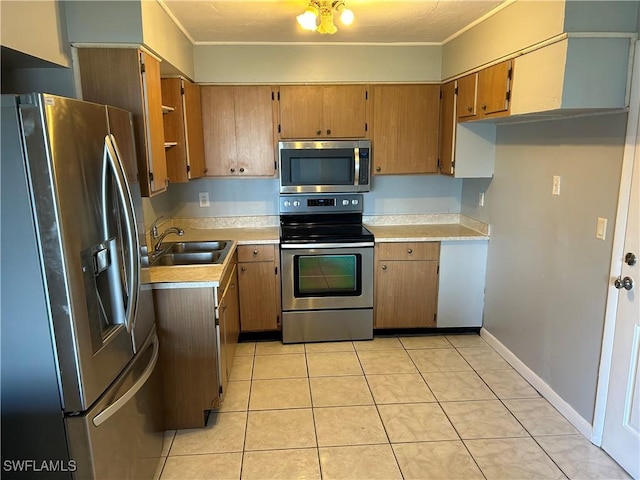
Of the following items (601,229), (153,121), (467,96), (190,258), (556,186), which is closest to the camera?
(601,229)

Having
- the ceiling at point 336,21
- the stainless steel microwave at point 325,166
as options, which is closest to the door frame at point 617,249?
the ceiling at point 336,21

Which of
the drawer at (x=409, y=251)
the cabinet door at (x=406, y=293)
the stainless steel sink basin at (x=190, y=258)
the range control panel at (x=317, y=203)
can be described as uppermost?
the range control panel at (x=317, y=203)

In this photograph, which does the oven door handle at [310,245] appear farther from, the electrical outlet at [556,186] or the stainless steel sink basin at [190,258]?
the electrical outlet at [556,186]

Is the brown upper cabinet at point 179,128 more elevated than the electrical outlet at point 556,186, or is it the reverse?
the brown upper cabinet at point 179,128

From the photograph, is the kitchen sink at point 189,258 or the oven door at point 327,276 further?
the oven door at point 327,276

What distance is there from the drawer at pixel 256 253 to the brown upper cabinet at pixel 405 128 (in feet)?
3.61

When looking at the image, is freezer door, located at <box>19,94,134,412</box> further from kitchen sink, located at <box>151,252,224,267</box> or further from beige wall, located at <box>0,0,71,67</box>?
kitchen sink, located at <box>151,252,224,267</box>

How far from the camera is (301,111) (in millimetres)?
3469

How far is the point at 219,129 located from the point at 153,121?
118 centimetres

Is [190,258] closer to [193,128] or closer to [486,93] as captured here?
[193,128]

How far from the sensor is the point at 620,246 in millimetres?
2068

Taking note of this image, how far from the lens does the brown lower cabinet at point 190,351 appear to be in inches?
89.4

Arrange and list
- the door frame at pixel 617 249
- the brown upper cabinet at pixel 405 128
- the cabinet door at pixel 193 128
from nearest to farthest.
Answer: the door frame at pixel 617 249, the cabinet door at pixel 193 128, the brown upper cabinet at pixel 405 128
